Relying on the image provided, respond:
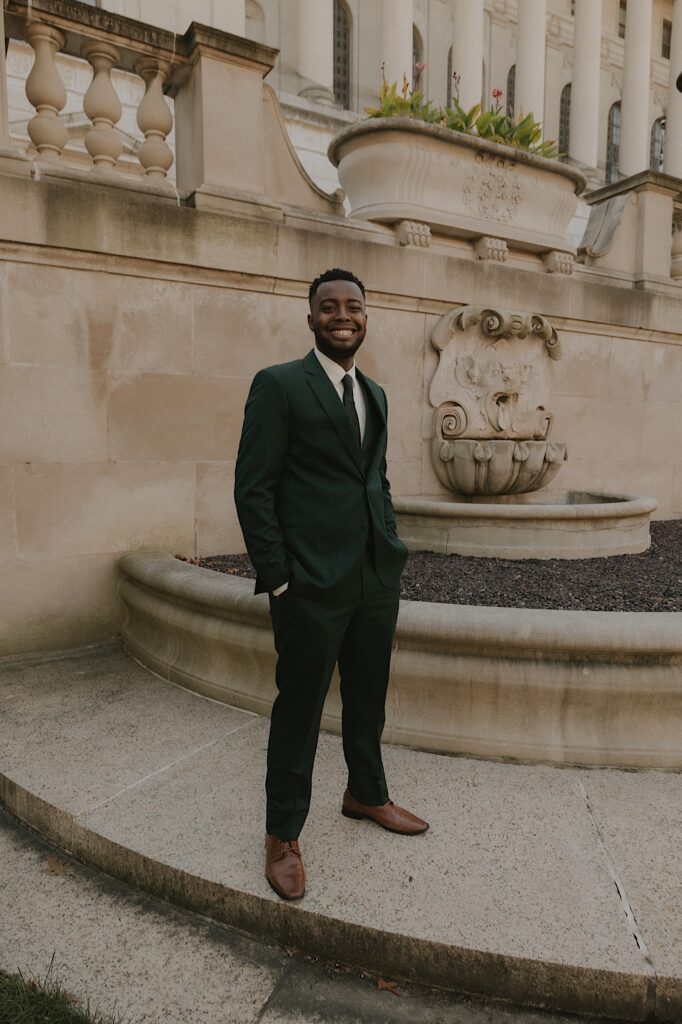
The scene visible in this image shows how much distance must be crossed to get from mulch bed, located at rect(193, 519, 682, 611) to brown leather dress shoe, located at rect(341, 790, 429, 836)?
1503 mm

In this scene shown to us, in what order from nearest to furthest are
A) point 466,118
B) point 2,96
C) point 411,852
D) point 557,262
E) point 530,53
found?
1. point 411,852
2. point 2,96
3. point 466,118
4. point 557,262
5. point 530,53

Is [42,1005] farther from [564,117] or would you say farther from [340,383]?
[564,117]

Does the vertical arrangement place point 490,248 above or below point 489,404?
above

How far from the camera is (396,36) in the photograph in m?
23.8

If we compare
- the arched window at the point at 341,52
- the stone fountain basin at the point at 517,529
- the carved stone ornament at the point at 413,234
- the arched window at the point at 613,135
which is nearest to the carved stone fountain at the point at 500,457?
the stone fountain basin at the point at 517,529

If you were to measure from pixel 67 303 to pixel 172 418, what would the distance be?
0.96 m

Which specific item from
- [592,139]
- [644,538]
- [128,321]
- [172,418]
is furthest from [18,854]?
[592,139]

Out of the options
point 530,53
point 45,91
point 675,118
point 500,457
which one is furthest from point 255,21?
point 500,457

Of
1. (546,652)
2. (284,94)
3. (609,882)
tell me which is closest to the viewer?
(609,882)

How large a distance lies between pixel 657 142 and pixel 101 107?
42319 millimetres

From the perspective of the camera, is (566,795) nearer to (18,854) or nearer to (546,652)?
(546,652)

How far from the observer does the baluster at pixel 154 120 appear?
4754 millimetres

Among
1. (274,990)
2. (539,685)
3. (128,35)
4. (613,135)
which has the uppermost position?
(613,135)

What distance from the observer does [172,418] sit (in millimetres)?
4691
